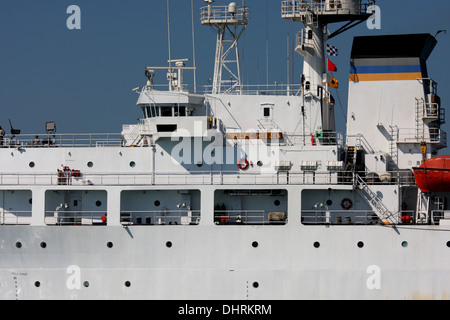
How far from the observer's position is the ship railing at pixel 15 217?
103 feet

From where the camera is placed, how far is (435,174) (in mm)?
29141

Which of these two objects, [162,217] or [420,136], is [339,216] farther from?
[162,217]

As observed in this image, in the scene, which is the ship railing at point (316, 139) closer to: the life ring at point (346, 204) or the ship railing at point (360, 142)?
the ship railing at point (360, 142)

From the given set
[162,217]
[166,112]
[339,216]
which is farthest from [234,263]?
[166,112]

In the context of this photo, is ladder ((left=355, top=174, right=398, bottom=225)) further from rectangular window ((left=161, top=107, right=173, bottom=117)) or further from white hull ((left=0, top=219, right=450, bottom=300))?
rectangular window ((left=161, top=107, right=173, bottom=117))

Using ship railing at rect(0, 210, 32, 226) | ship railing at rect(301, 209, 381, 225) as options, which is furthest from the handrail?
ship railing at rect(301, 209, 381, 225)

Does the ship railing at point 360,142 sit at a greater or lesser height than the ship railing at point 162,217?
greater

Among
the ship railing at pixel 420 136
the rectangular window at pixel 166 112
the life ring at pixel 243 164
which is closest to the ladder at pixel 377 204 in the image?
the ship railing at pixel 420 136

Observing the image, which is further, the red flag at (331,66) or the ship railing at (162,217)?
the red flag at (331,66)

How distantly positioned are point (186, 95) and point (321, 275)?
9.02m

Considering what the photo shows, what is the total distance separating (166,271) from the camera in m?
29.5

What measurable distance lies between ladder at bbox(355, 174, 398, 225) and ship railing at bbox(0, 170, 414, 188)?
1.24 feet

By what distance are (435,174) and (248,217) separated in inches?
292

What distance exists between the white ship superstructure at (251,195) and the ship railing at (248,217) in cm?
6
